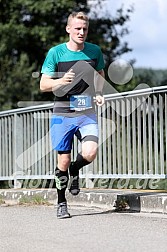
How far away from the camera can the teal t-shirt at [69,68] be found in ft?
25.2

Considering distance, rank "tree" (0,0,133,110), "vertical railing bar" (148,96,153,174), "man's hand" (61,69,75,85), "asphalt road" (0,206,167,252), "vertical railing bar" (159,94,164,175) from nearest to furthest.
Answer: "asphalt road" (0,206,167,252) → "man's hand" (61,69,75,85) → "vertical railing bar" (159,94,164,175) → "vertical railing bar" (148,96,153,174) → "tree" (0,0,133,110)

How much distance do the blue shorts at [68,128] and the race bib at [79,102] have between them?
0.32ft

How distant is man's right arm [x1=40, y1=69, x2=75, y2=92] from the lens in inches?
291

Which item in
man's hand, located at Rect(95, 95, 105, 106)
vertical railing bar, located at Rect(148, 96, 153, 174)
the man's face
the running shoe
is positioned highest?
the man's face

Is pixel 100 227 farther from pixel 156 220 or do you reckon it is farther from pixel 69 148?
pixel 69 148

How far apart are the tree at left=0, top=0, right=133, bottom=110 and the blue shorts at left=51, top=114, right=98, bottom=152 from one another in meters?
16.3

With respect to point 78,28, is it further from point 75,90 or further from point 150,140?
point 150,140

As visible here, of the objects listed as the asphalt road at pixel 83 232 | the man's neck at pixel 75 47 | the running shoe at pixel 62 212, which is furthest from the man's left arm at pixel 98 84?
the asphalt road at pixel 83 232

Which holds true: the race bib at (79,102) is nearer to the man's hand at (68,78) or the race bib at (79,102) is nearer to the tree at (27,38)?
the man's hand at (68,78)

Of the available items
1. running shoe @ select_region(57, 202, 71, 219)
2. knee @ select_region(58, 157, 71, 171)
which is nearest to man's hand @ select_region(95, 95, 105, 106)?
knee @ select_region(58, 157, 71, 171)

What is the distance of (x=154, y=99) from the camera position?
9141 millimetres

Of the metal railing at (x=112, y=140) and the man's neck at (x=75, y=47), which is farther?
the metal railing at (x=112, y=140)

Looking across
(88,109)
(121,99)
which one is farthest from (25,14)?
(88,109)

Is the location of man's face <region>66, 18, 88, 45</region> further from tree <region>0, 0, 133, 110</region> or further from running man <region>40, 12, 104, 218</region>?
tree <region>0, 0, 133, 110</region>
